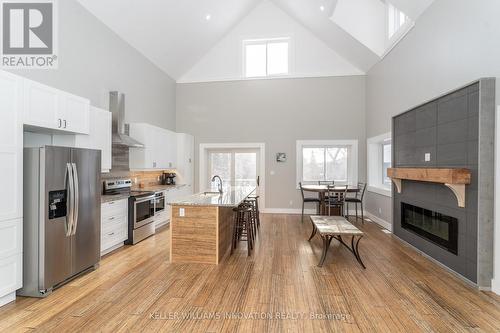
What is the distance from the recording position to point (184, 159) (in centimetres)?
692

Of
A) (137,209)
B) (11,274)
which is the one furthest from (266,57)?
(11,274)

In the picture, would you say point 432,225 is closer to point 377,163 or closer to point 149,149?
point 377,163

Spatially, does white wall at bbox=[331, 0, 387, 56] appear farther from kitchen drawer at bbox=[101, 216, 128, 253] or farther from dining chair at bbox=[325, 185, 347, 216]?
kitchen drawer at bbox=[101, 216, 128, 253]

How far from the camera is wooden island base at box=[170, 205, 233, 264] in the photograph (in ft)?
11.6

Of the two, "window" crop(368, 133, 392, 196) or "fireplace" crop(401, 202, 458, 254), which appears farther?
"window" crop(368, 133, 392, 196)

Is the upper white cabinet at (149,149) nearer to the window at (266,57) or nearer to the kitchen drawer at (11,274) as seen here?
the kitchen drawer at (11,274)

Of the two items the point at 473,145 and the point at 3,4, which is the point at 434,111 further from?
the point at 3,4

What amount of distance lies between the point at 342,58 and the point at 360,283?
6229 millimetres

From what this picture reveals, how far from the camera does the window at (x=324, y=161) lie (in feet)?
23.7

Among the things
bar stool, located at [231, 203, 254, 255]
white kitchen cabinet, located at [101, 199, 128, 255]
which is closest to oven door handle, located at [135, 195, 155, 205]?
white kitchen cabinet, located at [101, 199, 128, 255]

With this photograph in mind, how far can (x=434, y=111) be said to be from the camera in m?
3.61

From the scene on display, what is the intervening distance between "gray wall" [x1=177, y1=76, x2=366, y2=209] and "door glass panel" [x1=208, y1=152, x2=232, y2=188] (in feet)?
1.66

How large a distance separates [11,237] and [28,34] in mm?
2954

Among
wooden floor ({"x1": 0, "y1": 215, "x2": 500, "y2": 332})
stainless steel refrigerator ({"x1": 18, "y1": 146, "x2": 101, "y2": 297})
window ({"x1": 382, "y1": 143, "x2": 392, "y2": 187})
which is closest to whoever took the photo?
wooden floor ({"x1": 0, "y1": 215, "x2": 500, "y2": 332})
